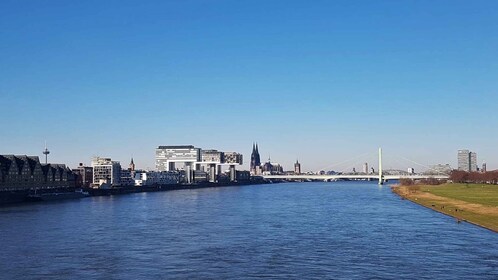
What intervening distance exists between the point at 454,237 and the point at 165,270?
2575 centimetres

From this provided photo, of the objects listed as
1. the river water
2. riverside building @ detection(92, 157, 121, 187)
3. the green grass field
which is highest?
riverside building @ detection(92, 157, 121, 187)

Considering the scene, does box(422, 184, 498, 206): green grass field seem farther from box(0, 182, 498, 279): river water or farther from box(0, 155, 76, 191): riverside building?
box(0, 155, 76, 191): riverside building

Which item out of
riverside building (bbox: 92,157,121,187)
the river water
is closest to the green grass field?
the river water

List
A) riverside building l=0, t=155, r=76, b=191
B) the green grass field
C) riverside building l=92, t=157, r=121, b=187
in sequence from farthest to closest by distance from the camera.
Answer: riverside building l=92, t=157, r=121, b=187
riverside building l=0, t=155, r=76, b=191
the green grass field

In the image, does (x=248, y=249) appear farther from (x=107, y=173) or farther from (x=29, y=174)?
(x=107, y=173)

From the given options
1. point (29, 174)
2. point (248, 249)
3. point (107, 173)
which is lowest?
point (248, 249)

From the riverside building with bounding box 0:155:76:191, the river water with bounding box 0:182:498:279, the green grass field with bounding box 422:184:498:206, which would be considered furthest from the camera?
the riverside building with bounding box 0:155:76:191

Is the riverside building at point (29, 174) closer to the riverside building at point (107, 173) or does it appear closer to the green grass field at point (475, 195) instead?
the riverside building at point (107, 173)

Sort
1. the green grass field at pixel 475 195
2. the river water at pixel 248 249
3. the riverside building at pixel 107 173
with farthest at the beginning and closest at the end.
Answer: the riverside building at pixel 107 173, the green grass field at pixel 475 195, the river water at pixel 248 249

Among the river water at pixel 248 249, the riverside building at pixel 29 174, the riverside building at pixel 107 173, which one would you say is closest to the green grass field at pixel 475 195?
the river water at pixel 248 249

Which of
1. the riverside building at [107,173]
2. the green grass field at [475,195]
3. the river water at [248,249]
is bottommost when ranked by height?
the green grass field at [475,195]

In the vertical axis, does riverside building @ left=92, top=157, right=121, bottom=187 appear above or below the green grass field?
above

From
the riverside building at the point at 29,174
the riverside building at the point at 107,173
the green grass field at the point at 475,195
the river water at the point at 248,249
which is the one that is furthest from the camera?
the riverside building at the point at 107,173

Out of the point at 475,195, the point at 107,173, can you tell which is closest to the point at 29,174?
the point at 107,173
